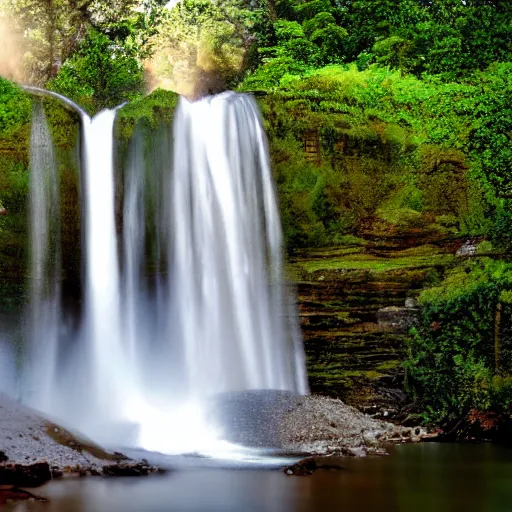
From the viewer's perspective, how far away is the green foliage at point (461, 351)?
1446 centimetres

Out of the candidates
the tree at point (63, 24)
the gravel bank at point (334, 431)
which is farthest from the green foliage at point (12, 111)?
the gravel bank at point (334, 431)

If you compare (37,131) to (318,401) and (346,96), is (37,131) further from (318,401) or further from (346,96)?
(318,401)

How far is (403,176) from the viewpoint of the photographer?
1678 cm

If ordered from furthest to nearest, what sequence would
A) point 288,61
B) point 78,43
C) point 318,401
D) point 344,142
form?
1. point 78,43
2. point 288,61
3. point 344,142
4. point 318,401

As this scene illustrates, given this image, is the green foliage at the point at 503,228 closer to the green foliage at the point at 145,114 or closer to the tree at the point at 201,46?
the green foliage at the point at 145,114

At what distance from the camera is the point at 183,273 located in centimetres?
1572

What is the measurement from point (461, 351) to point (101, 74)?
37.8ft

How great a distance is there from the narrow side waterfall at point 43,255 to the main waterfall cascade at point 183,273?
84 mm

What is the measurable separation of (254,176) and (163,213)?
→ 188 cm

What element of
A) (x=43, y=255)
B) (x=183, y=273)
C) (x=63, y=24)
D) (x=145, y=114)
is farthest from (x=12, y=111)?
(x=63, y=24)

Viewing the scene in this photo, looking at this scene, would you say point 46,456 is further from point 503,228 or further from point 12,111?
point 503,228

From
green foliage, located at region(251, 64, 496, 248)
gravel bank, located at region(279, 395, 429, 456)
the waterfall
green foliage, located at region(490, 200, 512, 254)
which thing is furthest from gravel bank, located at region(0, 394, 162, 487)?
green foliage, located at region(490, 200, 512, 254)

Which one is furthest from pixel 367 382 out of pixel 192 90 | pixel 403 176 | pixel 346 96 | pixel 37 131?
pixel 192 90

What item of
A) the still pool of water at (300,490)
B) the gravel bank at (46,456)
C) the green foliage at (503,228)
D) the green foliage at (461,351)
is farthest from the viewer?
the green foliage at (503,228)
